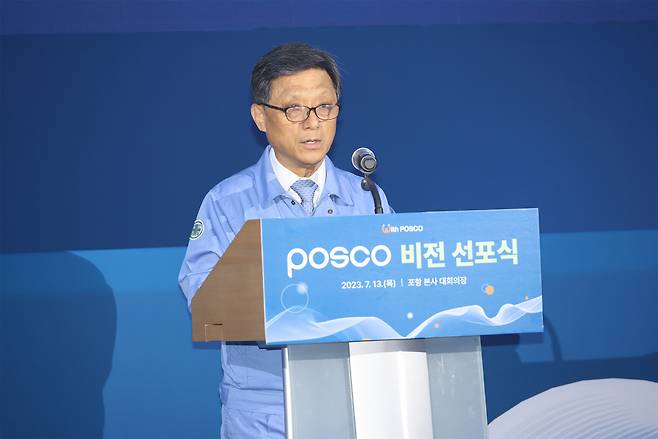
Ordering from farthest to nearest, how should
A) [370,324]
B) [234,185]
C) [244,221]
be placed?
[234,185]
[244,221]
[370,324]

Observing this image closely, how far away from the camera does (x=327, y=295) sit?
1.67 m

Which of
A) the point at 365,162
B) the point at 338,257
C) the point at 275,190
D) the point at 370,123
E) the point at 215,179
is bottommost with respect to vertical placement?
the point at 338,257

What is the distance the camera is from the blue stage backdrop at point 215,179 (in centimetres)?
362

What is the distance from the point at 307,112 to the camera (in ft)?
8.44

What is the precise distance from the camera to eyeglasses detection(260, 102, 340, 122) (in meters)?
2.56

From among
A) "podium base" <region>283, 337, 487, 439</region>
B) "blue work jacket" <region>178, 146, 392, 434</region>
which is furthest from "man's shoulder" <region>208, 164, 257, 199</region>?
"podium base" <region>283, 337, 487, 439</region>

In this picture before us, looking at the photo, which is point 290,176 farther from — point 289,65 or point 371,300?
point 371,300

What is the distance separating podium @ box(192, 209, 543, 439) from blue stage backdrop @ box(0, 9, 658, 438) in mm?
1910

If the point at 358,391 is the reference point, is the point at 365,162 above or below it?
above

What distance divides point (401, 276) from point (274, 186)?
1001mm

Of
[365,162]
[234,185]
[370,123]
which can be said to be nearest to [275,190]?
[234,185]

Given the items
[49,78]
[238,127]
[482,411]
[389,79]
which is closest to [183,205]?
[238,127]

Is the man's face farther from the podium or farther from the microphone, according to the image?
the podium

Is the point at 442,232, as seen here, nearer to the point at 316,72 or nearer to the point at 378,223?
the point at 378,223
